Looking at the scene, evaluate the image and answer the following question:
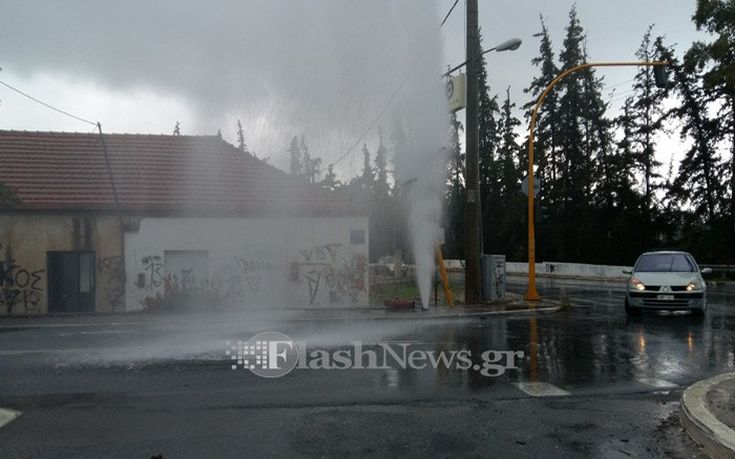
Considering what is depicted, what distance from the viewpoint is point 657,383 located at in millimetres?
8148

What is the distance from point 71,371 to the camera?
9.17 m

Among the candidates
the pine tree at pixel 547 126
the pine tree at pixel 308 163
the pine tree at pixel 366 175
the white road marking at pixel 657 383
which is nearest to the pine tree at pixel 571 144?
the pine tree at pixel 547 126

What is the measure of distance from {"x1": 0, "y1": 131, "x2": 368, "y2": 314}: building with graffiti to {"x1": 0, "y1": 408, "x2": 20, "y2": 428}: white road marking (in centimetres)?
1261

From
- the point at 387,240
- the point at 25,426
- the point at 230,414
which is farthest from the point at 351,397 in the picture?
the point at 387,240

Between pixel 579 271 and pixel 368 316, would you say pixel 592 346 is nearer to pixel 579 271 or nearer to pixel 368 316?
pixel 368 316

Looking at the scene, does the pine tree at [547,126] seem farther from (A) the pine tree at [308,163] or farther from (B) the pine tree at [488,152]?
(A) the pine tree at [308,163]

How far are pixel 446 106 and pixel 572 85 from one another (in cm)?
4248

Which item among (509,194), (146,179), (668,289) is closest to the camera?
(668,289)

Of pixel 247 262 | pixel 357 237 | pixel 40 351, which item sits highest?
pixel 357 237

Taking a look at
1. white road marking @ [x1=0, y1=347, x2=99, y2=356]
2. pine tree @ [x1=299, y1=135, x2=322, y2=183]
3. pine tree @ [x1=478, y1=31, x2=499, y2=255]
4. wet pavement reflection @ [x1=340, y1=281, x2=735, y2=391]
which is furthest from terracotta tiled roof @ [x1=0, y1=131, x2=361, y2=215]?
pine tree @ [x1=478, y1=31, x2=499, y2=255]

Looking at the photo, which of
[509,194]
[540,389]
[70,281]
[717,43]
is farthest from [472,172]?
[509,194]

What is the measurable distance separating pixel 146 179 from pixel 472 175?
11119 mm

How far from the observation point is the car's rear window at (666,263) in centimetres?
1603

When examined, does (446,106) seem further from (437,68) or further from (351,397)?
(351,397)
